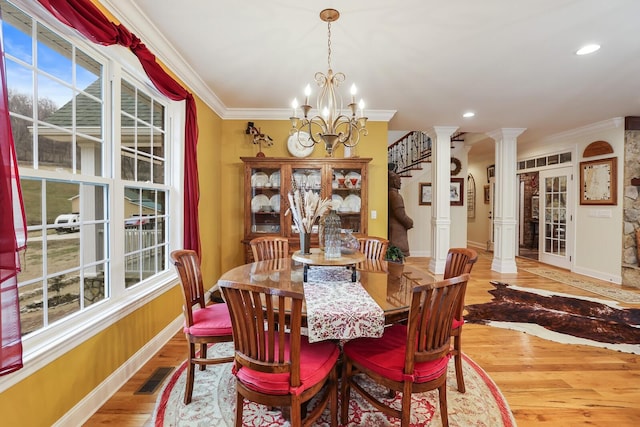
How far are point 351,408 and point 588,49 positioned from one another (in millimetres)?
3413

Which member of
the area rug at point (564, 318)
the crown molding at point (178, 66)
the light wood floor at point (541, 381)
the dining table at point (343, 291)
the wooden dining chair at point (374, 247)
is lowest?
the light wood floor at point (541, 381)

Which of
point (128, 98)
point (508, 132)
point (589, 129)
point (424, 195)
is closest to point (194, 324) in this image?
point (128, 98)

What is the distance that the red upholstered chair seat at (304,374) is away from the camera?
1.35 meters

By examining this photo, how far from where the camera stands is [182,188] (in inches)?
117

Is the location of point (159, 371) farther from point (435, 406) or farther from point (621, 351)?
point (621, 351)

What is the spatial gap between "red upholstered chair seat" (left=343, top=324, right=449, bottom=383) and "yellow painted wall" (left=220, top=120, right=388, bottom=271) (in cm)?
270

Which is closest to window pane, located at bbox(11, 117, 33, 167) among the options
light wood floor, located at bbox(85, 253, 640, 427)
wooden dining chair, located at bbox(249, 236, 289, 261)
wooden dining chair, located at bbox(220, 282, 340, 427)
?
wooden dining chair, located at bbox(220, 282, 340, 427)

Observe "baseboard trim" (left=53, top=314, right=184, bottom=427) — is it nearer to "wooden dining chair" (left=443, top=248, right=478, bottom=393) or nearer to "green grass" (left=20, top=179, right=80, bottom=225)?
"green grass" (left=20, top=179, right=80, bottom=225)

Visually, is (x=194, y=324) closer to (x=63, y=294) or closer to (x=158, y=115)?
(x=63, y=294)

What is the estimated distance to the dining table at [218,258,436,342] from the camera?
1.43 meters

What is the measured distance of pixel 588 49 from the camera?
2.56m

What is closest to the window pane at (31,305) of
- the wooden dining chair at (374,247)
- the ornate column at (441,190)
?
the wooden dining chair at (374,247)

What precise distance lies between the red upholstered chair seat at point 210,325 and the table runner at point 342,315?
582 millimetres

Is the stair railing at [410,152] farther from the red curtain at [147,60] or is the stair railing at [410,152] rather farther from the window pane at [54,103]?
the window pane at [54,103]
